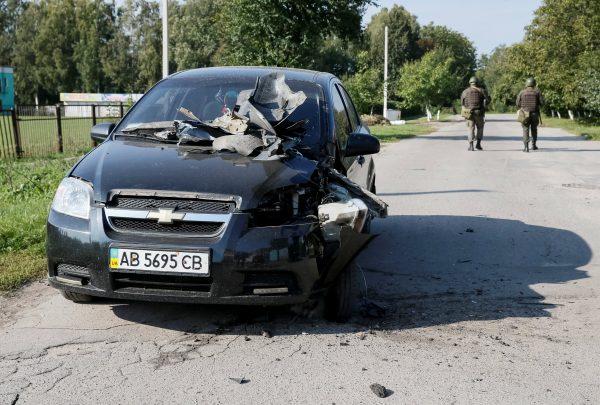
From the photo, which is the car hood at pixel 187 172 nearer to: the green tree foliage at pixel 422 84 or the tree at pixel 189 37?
the green tree foliage at pixel 422 84

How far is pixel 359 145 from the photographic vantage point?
5.38 m

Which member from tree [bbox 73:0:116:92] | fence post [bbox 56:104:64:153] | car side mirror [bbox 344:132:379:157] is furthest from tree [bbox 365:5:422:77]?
car side mirror [bbox 344:132:379:157]

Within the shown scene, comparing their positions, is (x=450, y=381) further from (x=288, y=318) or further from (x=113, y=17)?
(x=113, y=17)

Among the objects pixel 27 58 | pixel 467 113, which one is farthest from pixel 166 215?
pixel 27 58

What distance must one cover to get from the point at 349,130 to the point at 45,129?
1600 cm

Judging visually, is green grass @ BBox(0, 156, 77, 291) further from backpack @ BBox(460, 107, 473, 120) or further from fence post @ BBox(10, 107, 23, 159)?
backpack @ BBox(460, 107, 473, 120)

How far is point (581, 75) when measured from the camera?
130 feet

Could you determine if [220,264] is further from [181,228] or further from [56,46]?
[56,46]

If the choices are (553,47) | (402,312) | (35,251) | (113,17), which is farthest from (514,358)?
(113,17)

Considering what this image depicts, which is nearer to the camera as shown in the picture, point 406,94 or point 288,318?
point 288,318

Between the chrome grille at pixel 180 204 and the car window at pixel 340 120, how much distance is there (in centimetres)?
162

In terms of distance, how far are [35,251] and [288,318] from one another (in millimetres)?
3009

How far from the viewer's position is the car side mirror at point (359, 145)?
5.34 meters

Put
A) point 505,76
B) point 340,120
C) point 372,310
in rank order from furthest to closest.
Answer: point 505,76, point 340,120, point 372,310
